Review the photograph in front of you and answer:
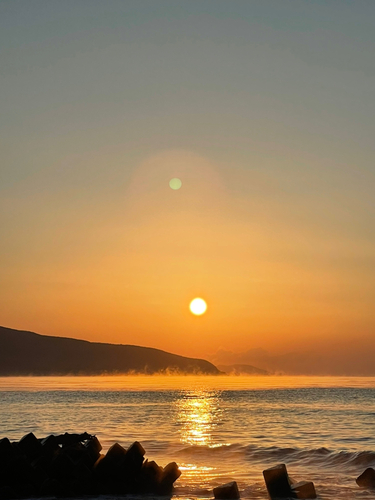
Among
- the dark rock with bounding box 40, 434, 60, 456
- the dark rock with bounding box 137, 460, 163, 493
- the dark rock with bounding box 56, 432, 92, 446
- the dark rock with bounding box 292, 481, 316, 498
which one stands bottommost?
the dark rock with bounding box 292, 481, 316, 498

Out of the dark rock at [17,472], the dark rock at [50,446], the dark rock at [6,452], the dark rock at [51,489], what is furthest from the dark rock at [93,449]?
the dark rock at [6,452]

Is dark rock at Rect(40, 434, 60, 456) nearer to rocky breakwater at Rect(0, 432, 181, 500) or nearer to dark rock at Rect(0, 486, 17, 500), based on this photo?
rocky breakwater at Rect(0, 432, 181, 500)

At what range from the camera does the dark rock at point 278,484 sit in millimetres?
21984

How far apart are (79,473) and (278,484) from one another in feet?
23.1

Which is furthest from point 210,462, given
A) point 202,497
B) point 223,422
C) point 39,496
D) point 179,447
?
point 223,422

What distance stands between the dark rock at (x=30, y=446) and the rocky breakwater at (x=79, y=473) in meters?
0.51

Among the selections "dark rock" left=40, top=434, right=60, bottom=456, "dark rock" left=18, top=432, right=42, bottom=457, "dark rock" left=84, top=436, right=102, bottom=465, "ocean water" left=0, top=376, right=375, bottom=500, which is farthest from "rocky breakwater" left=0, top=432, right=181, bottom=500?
"ocean water" left=0, top=376, right=375, bottom=500

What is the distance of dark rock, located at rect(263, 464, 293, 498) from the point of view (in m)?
22.0

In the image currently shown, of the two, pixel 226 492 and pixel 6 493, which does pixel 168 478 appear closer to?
pixel 226 492

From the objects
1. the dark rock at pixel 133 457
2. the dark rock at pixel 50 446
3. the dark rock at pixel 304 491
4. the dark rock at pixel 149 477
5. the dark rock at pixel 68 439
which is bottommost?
the dark rock at pixel 304 491

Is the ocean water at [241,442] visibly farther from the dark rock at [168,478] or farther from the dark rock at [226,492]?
the dark rock at [226,492]

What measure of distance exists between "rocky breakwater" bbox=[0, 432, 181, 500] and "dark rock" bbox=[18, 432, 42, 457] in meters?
0.51

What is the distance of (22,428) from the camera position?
48.1 meters

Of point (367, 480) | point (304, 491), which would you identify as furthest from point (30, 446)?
point (367, 480)
